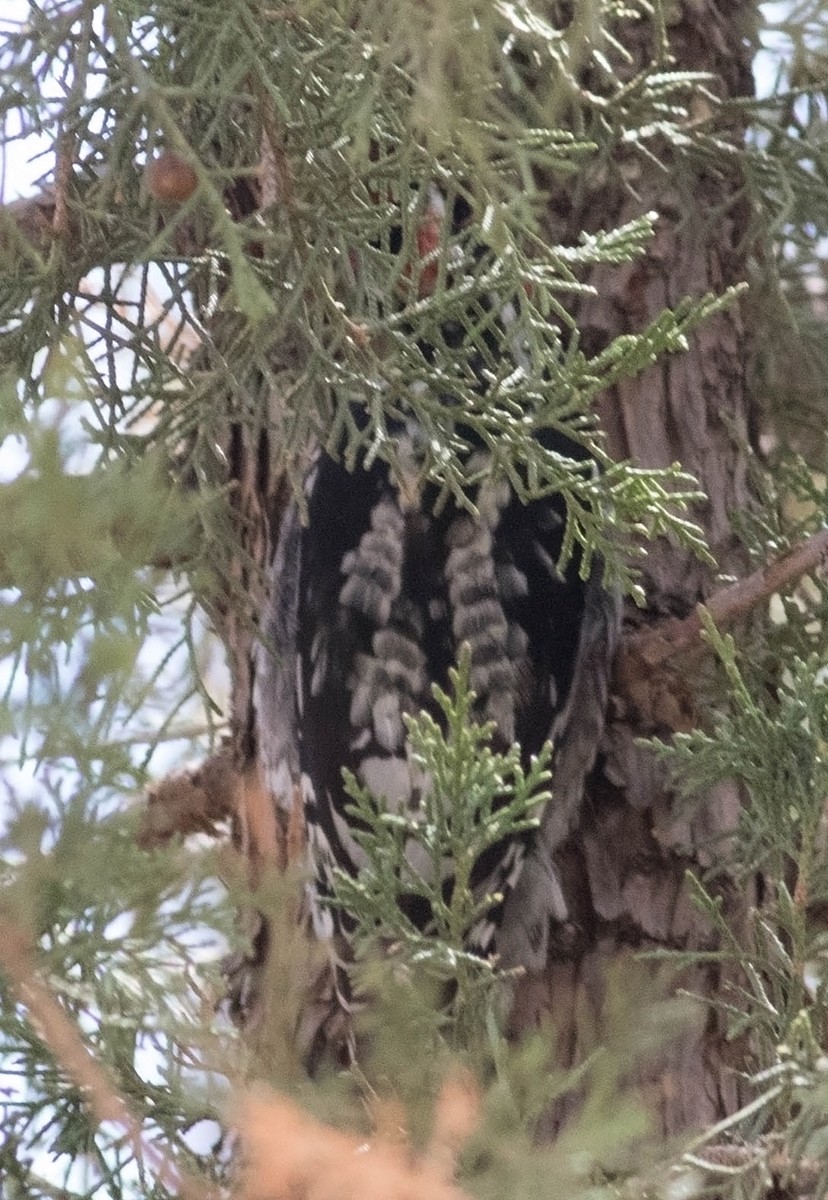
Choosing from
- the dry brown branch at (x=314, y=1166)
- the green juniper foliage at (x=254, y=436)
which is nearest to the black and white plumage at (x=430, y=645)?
the green juniper foliage at (x=254, y=436)

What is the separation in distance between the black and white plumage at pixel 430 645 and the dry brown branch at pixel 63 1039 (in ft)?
2.15

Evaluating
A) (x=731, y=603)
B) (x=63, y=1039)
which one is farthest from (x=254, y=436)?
(x=63, y=1039)

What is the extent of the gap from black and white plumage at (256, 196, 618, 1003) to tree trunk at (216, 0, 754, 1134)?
0.17 feet

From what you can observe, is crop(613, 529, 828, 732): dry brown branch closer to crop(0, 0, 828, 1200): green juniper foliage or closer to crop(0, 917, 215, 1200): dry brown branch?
crop(0, 0, 828, 1200): green juniper foliage

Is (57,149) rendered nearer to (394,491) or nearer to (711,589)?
(394,491)

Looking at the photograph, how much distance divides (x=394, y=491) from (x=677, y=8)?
0.83 m

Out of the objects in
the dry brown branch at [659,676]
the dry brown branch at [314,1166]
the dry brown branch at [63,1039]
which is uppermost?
the dry brown branch at [659,676]

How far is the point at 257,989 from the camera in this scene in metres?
1.70

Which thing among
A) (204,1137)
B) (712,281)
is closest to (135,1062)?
(204,1137)

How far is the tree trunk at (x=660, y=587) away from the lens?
5.06 ft

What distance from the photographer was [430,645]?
5.25 feet

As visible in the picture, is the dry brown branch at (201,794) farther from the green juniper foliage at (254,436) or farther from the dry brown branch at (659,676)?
the dry brown branch at (659,676)

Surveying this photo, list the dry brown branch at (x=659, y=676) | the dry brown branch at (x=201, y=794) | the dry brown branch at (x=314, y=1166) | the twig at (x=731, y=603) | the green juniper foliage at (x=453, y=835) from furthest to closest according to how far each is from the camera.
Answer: the dry brown branch at (x=201, y=794) < the dry brown branch at (x=659, y=676) < the twig at (x=731, y=603) < the green juniper foliage at (x=453, y=835) < the dry brown branch at (x=314, y=1166)

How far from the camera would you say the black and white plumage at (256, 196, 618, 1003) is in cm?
157
